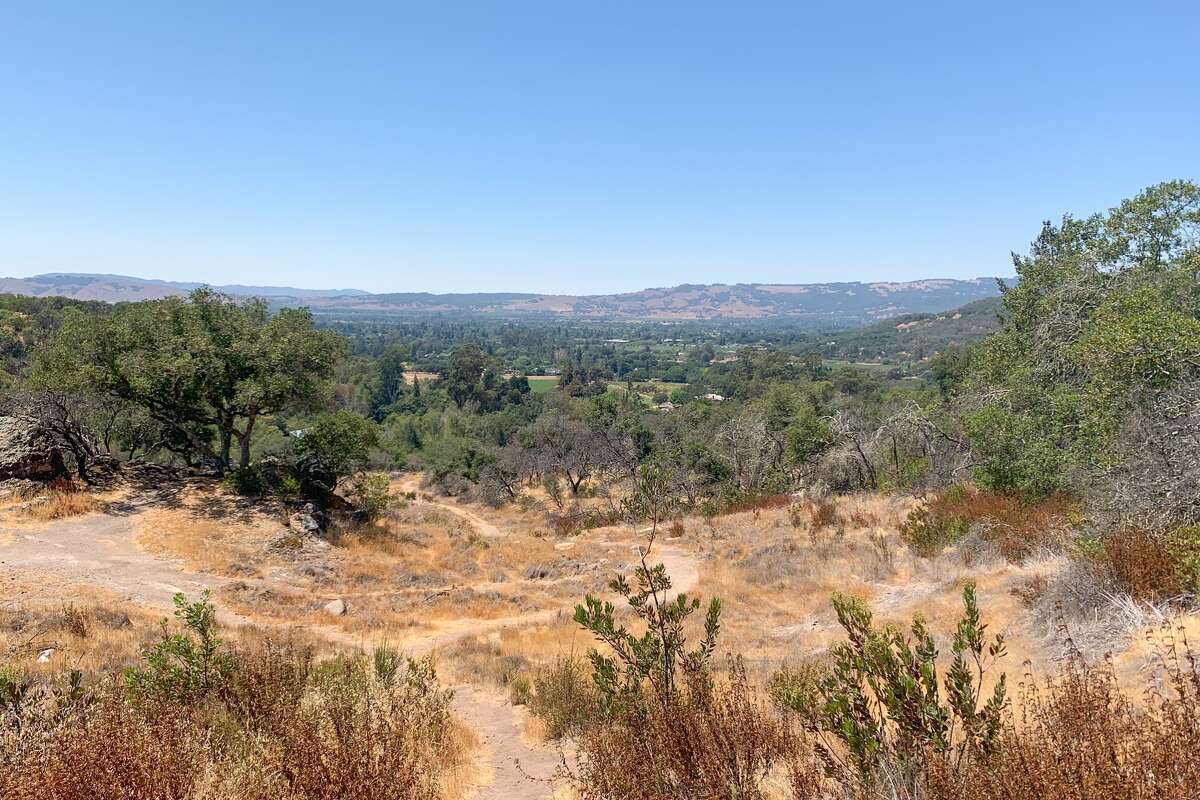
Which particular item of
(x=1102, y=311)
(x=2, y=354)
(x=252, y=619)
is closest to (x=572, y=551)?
(x=252, y=619)

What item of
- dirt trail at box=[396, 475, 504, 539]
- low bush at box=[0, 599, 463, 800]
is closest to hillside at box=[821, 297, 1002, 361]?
dirt trail at box=[396, 475, 504, 539]

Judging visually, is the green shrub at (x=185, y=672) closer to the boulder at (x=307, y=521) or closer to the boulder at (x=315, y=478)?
the boulder at (x=307, y=521)

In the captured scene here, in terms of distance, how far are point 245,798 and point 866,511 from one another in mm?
19225

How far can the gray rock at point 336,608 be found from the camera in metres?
13.3

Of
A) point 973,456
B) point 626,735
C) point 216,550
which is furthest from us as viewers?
point 973,456

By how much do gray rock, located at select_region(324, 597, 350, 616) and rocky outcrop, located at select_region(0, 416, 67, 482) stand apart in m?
10.7

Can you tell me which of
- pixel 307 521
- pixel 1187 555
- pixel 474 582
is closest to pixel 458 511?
pixel 307 521

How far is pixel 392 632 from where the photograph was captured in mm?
12344

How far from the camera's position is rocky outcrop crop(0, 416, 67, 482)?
55.4 feet

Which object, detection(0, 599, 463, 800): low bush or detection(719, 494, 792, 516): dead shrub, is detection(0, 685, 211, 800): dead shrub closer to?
detection(0, 599, 463, 800): low bush

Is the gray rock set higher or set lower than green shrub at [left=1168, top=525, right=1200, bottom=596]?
lower

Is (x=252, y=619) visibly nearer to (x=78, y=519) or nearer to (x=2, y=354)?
(x=78, y=519)

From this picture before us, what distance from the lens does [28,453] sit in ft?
56.2

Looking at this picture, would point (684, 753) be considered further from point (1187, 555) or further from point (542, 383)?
point (542, 383)
